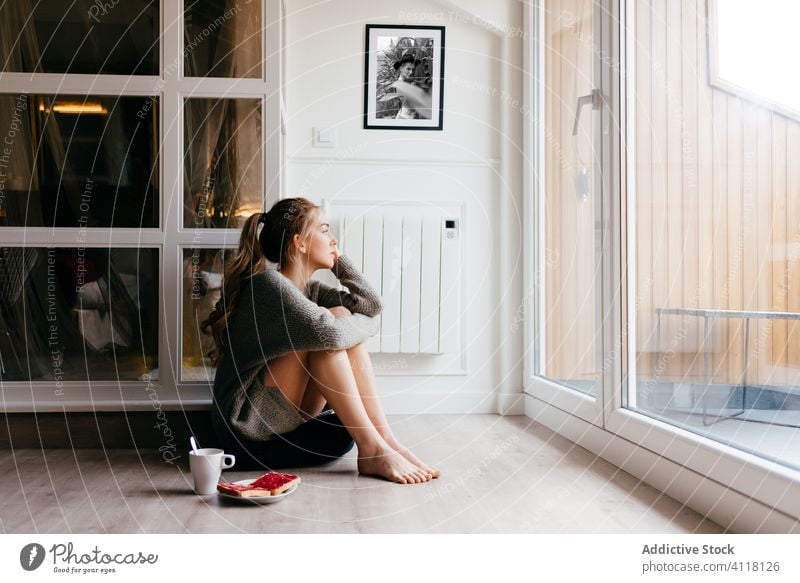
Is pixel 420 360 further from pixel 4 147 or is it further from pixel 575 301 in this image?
pixel 4 147

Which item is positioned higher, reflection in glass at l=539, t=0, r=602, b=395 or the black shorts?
reflection in glass at l=539, t=0, r=602, b=395

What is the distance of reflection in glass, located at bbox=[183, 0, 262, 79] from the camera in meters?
2.17

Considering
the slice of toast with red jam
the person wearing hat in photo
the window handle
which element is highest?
the person wearing hat in photo

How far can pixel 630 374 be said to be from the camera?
6.18 feet

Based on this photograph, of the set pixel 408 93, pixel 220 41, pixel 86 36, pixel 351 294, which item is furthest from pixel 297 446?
pixel 408 93

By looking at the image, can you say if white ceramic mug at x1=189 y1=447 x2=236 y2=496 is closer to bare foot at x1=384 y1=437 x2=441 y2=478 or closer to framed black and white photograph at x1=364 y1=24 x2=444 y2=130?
bare foot at x1=384 y1=437 x2=441 y2=478

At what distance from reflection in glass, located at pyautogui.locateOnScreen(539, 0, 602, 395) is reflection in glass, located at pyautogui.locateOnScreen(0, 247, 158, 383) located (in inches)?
52.1

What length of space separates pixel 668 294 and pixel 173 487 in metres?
1.25

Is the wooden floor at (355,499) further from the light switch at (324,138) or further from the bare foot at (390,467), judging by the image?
the light switch at (324,138)

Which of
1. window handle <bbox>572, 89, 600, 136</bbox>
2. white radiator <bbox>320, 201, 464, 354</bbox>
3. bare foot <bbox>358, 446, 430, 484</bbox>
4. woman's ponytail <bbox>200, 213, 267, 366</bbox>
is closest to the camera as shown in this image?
bare foot <bbox>358, 446, 430, 484</bbox>

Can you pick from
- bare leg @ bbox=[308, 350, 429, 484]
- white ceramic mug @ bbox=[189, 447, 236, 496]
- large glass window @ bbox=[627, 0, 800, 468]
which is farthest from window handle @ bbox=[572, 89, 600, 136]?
→ white ceramic mug @ bbox=[189, 447, 236, 496]

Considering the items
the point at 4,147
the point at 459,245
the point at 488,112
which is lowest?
the point at 459,245

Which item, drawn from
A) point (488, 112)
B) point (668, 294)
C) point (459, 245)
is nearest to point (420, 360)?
point (459, 245)

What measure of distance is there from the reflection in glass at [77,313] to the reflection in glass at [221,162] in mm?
222
